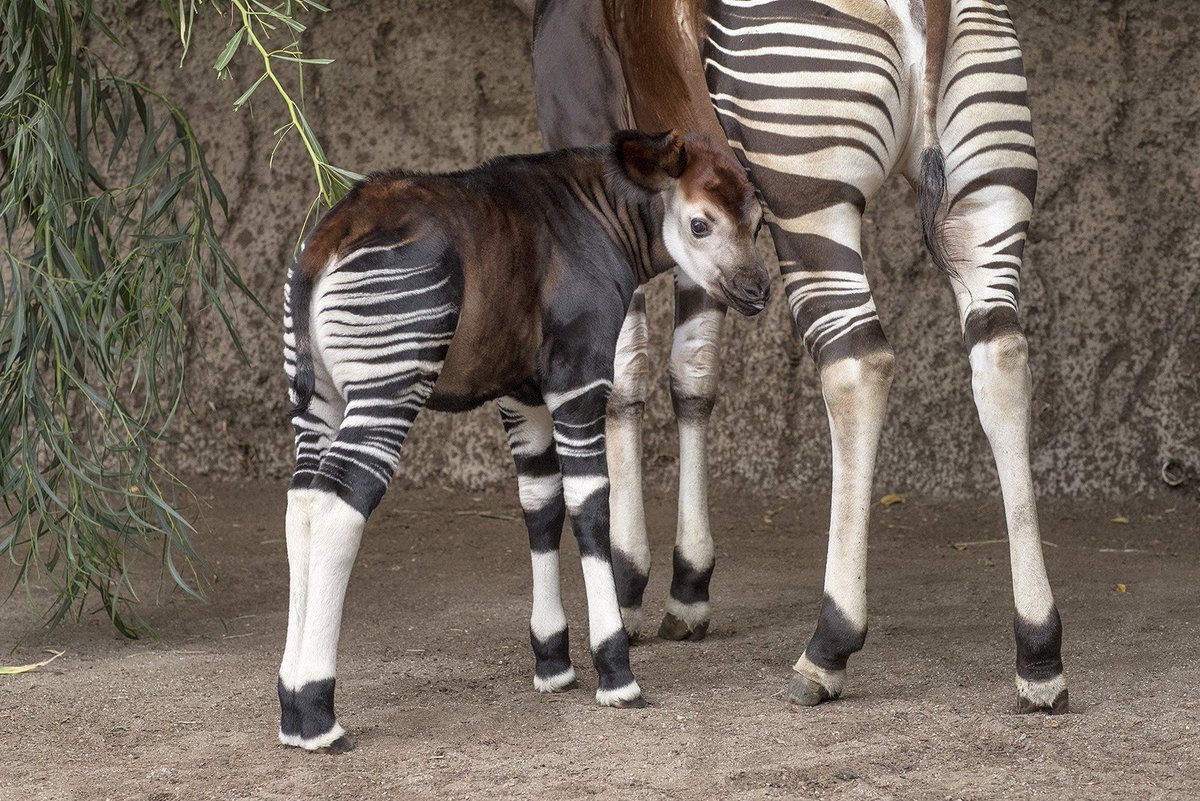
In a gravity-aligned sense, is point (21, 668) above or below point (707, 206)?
below

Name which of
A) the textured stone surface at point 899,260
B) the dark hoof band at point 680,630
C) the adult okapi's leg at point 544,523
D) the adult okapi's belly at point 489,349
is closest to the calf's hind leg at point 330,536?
the adult okapi's belly at point 489,349

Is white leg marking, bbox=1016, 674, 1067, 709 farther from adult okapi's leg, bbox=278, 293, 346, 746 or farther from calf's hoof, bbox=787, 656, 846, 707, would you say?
adult okapi's leg, bbox=278, 293, 346, 746

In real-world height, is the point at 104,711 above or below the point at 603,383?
below

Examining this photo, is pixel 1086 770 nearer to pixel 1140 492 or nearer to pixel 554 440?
pixel 554 440

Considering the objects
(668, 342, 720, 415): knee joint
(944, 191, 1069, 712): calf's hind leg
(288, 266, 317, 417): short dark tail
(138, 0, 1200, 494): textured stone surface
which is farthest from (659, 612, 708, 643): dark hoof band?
(138, 0, 1200, 494): textured stone surface

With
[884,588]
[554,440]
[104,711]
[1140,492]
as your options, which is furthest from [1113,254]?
[104,711]

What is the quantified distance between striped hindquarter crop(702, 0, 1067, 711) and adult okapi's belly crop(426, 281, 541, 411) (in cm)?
61

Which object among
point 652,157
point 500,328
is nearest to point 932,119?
point 652,157

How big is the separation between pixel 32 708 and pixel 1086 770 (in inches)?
89.9

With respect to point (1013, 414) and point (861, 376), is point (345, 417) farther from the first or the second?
point (1013, 414)

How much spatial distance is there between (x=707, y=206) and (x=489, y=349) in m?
0.57

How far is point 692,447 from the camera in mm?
3840

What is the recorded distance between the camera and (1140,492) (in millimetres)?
5492

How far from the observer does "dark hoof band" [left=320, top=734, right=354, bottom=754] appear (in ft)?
9.06
